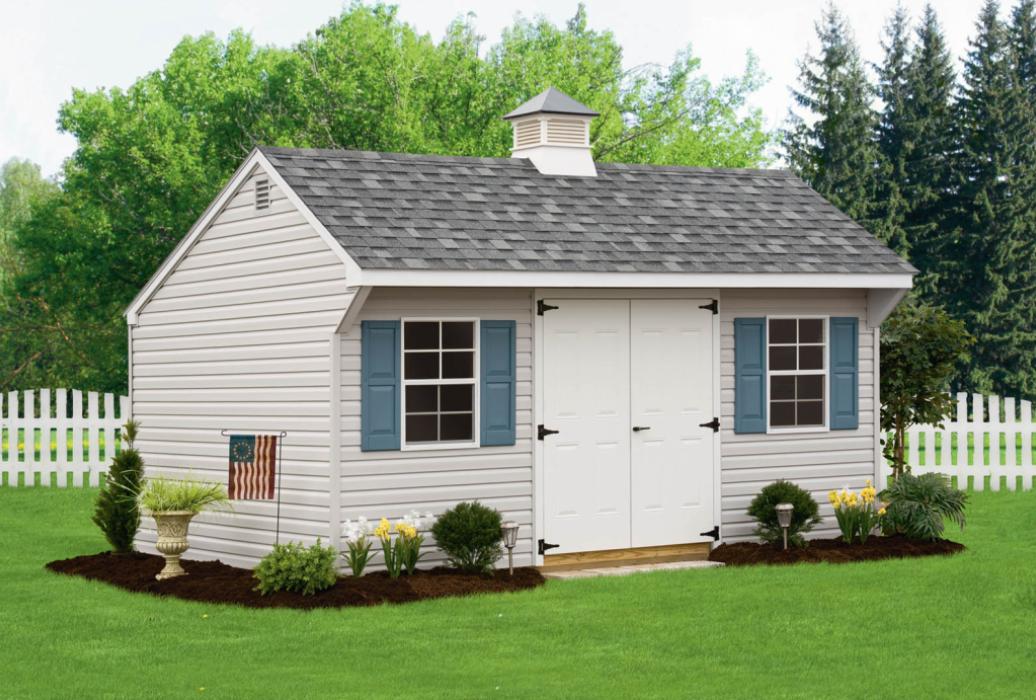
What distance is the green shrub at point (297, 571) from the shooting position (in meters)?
11.7

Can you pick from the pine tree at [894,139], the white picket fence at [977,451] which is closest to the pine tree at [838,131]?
the pine tree at [894,139]

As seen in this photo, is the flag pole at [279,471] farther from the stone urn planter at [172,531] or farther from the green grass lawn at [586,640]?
the green grass lawn at [586,640]

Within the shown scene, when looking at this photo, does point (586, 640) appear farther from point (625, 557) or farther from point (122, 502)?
point (122, 502)

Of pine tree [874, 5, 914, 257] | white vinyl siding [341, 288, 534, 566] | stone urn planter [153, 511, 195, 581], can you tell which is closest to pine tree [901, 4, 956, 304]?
pine tree [874, 5, 914, 257]

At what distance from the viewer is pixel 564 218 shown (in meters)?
14.1

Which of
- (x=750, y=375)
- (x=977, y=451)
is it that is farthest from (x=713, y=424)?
(x=977, y=451)

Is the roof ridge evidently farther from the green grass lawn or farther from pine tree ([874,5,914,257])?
pine tree ([874,5,914,257])

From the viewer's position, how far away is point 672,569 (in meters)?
13.4

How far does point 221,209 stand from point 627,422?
4105 millimetres

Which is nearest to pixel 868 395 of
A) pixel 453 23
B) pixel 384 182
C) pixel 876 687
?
pixel 384 182

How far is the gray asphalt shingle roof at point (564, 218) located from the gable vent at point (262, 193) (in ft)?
0.70

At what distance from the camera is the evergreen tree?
3928 cm

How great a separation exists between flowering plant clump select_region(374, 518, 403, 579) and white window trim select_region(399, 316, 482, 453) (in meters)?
0.69

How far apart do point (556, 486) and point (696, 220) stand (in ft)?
10.2
